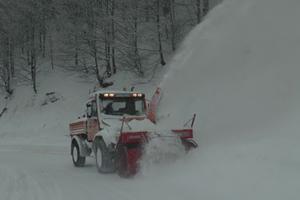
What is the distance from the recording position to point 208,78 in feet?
49.6

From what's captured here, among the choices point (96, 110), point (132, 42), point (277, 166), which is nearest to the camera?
point (277, 166)

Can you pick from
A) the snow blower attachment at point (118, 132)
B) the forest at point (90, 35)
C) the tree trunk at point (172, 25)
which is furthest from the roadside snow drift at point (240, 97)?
the forest at point (90, 35)

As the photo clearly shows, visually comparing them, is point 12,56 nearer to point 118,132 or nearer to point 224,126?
point 224,126

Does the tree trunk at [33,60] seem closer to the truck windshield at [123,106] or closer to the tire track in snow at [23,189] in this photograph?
the tire track in snow at [23,189]

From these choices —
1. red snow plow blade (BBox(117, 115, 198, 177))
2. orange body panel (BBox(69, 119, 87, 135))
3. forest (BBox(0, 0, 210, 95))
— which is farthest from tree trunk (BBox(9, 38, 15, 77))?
red snow plow blade (BBox(117, 115, 198, 177))

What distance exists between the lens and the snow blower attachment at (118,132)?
1070 centimetres

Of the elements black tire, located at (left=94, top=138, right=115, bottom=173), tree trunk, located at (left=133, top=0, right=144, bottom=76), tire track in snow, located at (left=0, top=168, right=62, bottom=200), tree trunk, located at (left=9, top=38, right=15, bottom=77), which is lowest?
tire track in snow, located at (left=0, top=168, right=62, bottom=200)

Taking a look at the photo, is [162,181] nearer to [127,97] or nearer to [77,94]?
[127,97]

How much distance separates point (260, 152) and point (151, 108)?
3714 millimetres

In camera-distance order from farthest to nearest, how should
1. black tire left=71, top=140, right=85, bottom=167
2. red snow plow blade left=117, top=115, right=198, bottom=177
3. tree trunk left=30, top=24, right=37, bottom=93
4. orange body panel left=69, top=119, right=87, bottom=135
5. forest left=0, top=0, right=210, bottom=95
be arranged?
tree trunk left=30, top=24, right=37, bottom=93, forest left=0, top=0, right=210, bottom=95, black tire left=71, top=140, right=85, bottom=167, orange body panel left=69, top=119, right=87, bottom=135, red snow plow blade left=117, top=115, right=198, bottom=177

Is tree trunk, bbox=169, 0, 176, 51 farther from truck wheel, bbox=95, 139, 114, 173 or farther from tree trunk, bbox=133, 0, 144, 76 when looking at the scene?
truck wheel, bbox=95, 139, 114, 173

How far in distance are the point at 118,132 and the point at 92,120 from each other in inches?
66.5

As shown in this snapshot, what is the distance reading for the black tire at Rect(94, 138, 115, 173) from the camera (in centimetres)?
1143

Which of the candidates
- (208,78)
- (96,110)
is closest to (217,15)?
(208,78)
